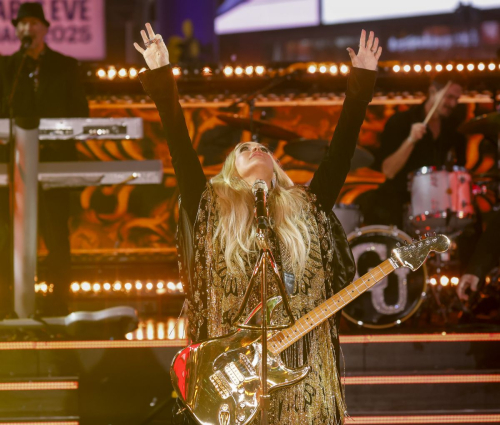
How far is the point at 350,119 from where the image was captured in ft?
9.37

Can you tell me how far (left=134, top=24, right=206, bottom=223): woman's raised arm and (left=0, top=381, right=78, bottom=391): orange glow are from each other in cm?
152

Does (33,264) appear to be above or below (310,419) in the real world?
above

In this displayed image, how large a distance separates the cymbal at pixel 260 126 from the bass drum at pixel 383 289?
3.35 feet

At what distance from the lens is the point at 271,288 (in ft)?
9.05

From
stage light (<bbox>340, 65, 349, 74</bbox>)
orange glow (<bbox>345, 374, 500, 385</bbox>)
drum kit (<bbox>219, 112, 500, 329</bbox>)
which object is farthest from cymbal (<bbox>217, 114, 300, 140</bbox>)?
orange glow (<bbox>345, 374, 500, 385</bbox>)

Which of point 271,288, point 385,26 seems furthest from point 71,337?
point 385,26

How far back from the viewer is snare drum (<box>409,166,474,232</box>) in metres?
4.91

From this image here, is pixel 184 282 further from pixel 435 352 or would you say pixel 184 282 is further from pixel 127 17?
pixel 127 17

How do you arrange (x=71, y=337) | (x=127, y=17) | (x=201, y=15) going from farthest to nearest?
(x=127, y=17)
(x=201, y=15)
(x=71, y=337)

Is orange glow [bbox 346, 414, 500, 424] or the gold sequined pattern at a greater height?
the gold sequined pattern

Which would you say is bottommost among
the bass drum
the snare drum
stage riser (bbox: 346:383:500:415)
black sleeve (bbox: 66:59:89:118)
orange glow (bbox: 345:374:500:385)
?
stage riser (bbox: 346:383:500:415)

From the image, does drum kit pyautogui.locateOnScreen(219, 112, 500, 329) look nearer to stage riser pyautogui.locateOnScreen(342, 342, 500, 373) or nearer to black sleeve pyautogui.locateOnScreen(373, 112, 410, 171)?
stage riser pyautogui.locateOnScreen(342, 342, 500, 373)

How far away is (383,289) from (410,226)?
0.78 metres

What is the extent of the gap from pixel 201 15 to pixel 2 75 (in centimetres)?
368
